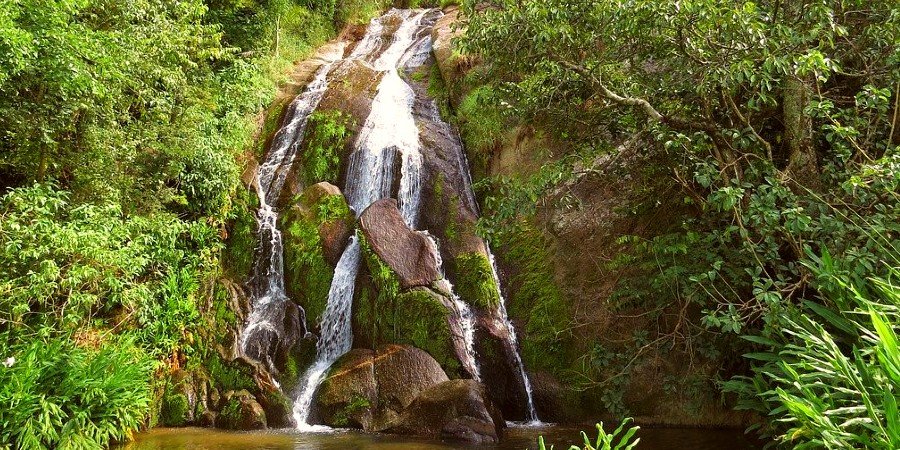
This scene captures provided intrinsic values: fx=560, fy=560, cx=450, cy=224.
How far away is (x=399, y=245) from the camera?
35.6 feet

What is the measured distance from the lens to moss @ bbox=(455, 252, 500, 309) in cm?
1053

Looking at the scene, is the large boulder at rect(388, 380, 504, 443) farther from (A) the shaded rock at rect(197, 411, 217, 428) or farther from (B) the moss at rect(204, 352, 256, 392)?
(A) the shaded rock at rect(197, 411, 217, 428)

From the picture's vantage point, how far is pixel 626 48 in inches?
299

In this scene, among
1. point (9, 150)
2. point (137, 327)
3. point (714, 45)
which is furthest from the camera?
point (137, 327)

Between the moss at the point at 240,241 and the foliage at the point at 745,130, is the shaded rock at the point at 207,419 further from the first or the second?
the foliage at the point at 745,130

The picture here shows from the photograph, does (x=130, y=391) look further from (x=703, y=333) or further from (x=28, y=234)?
(x=703, y=333)

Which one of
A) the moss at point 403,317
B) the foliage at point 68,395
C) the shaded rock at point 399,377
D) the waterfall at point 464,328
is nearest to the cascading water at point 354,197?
the waterfall at point 464,328

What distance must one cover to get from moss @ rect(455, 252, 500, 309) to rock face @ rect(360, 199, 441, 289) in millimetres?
521

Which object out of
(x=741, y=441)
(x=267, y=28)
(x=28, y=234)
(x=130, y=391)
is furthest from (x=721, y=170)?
(x=267, y=28)

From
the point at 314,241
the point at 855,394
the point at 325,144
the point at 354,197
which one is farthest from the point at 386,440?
the point at 325,144

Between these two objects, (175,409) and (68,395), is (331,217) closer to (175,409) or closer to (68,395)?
(175,409)

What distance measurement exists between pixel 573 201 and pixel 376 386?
14.0 ft

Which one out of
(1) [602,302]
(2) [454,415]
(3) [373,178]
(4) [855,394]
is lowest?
(4) [855,394]

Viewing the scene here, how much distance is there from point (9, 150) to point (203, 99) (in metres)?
3.59
